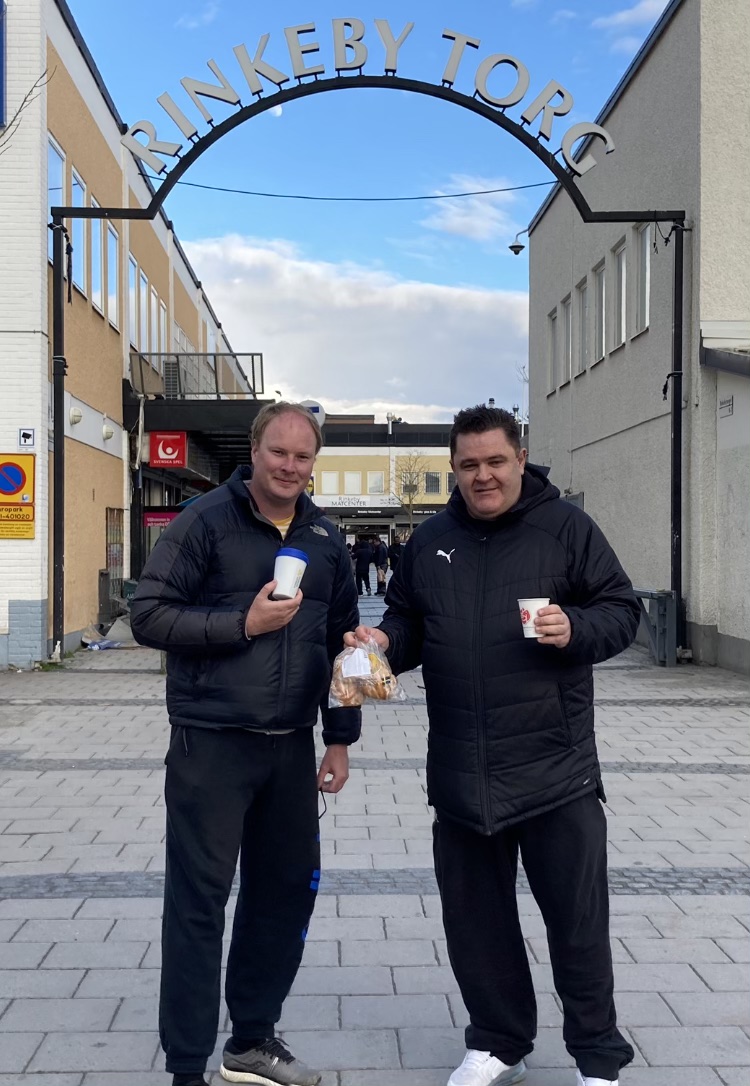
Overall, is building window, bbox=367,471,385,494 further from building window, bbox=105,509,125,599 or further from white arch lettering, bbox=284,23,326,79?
white arch lettering, bbox=284,23,326,79

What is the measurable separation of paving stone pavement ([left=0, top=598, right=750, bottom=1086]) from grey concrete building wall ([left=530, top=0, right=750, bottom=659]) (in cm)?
539

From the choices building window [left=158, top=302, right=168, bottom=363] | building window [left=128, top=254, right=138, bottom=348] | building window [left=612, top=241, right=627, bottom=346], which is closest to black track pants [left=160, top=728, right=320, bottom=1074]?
building window [left=612, top=241, right=627, bottom=346]

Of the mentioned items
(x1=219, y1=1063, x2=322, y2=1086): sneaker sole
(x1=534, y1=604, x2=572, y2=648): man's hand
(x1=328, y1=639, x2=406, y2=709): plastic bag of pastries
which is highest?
(x1=534, y1=604, x2=572, y2=648): man's hand

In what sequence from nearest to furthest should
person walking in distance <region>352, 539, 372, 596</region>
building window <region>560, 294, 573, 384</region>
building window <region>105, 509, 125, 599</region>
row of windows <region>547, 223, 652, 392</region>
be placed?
row of windows <region>547, 223, 652, 392</region> → building window <region>105, 509, 125, 599</region> → building window <region>560, 294, 573, 384</region> → person walking in distance <region>352, 539, 372, 596</region>

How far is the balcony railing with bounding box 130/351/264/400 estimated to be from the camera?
19141 mm

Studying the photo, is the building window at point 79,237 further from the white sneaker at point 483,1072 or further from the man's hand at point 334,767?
the white sneaker at point 483,1072

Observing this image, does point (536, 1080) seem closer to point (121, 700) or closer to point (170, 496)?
point (121, 700)

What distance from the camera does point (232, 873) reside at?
3195mm

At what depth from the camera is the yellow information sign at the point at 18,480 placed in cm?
1268

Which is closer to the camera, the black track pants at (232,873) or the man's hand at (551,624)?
the man's hand at (551,624)

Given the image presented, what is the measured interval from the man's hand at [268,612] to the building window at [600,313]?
1574 cm

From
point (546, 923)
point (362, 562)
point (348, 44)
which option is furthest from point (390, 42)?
point (362, 562)

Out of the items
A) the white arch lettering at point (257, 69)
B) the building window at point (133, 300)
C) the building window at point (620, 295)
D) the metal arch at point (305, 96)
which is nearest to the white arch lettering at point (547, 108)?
the metal arch at point (305, 96)

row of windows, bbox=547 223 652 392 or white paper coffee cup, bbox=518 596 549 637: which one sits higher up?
row of windows, bbox=547 223 652 392
